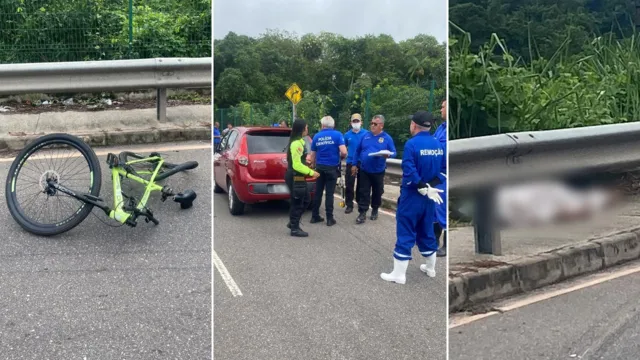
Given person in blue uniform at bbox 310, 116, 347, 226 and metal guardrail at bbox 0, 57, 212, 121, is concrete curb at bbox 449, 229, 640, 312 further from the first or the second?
metal guardrail at bbox 0, 57, 212, 121

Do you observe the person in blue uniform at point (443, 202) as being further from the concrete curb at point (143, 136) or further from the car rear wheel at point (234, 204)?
the concrete curb at point (143, 136)

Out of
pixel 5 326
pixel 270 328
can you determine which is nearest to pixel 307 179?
pixel 270 328

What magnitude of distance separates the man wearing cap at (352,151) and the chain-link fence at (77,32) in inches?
184

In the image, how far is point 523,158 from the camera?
11.1ft

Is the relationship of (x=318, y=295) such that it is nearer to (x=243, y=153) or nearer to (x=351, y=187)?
(x=351, y=187)

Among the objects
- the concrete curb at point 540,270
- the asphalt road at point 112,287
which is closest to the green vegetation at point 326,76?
the asphalt road at point 112,287

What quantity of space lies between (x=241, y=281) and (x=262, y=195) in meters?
0.21

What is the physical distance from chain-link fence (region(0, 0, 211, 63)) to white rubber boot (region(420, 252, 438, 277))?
479cm

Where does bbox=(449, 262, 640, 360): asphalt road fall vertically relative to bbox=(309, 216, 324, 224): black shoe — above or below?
below

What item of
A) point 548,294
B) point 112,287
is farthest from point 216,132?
point 548,294

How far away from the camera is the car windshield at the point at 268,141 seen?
148 centimetres

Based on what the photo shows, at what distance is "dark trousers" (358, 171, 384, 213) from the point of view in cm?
155

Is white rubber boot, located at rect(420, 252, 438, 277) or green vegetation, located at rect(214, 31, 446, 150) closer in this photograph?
green vegetation, located at rect(214, 31, 446, 150)

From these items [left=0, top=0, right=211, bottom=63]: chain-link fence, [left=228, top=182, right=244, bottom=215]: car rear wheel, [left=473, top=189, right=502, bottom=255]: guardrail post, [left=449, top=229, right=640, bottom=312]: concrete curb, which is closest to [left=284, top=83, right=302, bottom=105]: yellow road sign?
[left=228, top=182, right=244, bottom=215]: car rear wheel
